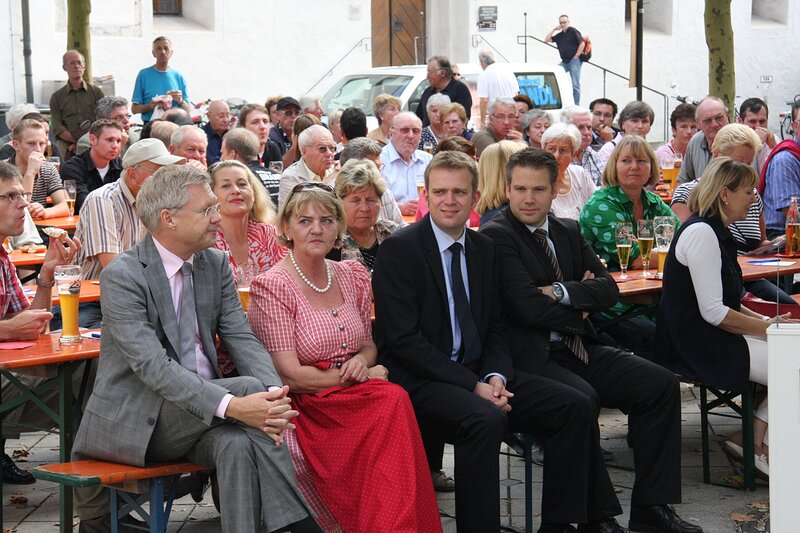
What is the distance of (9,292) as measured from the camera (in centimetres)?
567

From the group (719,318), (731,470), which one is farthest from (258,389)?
(731,470)

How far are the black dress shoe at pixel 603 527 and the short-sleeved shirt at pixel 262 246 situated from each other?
6.57 feet

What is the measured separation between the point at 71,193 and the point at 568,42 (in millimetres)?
15856

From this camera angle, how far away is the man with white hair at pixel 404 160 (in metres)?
10.4

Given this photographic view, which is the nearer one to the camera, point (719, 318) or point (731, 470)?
point (719, 318)

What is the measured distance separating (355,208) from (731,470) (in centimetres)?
233

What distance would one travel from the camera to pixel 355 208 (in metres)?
6.42

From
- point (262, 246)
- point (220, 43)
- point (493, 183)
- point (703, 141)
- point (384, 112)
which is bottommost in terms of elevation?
point (262, 246)

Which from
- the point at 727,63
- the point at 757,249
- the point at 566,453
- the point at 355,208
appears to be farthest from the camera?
the point at 727,63

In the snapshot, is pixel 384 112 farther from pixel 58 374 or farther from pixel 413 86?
pixel 58 374

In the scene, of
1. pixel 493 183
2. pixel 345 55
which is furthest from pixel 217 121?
pixel 345 55

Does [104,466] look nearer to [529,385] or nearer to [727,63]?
[529,385]

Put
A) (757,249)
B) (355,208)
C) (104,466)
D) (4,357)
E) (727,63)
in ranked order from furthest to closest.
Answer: (727,63), (757,249), (355,208), (4,357), (104,466)

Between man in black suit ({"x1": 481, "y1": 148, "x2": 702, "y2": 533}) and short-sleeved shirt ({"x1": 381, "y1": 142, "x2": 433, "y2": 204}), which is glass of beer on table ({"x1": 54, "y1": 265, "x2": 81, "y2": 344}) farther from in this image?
short-sleeved shirt ({"x1": 381, "y1": 142, "x2": 433, "y2": 204})
